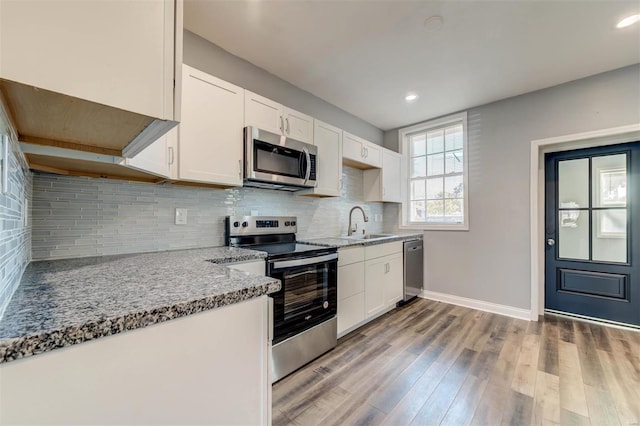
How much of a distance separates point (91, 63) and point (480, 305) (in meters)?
3.95

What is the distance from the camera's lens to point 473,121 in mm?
3363

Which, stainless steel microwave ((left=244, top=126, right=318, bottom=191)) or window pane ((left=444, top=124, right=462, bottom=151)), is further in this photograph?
window pane ((left=444, top=124, right=462, bottom=151))

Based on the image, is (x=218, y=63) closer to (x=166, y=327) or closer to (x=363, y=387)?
(x=166, y=327)

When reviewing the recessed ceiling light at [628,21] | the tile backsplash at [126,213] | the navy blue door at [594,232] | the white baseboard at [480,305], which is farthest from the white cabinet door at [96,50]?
the navy blue door at [594,232]

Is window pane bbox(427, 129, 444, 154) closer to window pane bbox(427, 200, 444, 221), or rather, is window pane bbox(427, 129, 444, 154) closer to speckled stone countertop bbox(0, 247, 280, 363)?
window pane bbox(427, 200, 444, 221)

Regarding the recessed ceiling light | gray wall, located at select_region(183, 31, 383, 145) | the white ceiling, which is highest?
the recessed ceiling light

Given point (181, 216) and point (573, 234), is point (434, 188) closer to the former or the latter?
point (573, 234)

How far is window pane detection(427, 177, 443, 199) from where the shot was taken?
12.2ft

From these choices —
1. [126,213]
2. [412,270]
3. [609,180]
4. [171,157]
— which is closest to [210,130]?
[171,157]

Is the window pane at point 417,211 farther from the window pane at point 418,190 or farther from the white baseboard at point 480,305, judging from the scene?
the white baseboard at point 480,305

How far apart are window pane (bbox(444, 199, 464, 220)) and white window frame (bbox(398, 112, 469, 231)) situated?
11cm

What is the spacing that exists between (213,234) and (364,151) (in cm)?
204

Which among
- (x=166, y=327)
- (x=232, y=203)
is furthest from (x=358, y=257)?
(x=166, y=327)

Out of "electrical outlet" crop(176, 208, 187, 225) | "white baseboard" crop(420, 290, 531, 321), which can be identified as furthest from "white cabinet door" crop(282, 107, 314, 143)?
"white baseboard" crop(420, 290, 531, 321)
